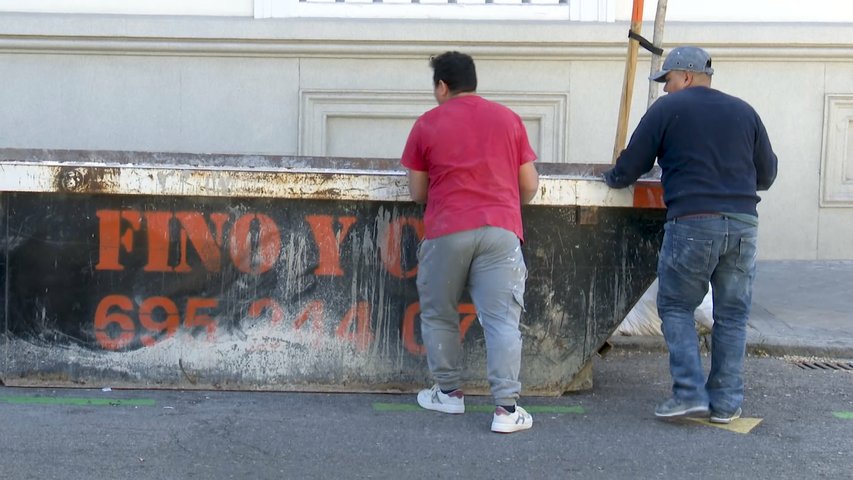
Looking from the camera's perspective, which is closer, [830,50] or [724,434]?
[724,434]

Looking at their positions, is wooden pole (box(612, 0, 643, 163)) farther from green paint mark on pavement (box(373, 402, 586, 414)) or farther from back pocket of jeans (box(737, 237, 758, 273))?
green paint mark on pavement (box(373, 402, 586, 414))

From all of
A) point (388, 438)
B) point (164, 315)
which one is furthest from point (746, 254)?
point (164, 315)

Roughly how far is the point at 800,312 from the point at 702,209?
10.1ft

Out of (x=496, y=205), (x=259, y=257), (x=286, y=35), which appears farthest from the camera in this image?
(x=286, y=35)

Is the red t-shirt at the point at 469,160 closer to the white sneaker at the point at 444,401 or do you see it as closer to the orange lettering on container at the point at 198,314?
the white sneaker at the point at 444,401

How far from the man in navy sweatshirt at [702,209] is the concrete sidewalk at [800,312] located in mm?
1716

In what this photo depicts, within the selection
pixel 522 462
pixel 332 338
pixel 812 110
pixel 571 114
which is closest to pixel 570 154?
pixel 571 114

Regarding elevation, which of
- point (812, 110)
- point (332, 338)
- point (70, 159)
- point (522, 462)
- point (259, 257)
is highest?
point (812, 110)

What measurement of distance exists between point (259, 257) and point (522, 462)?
5.32 feet

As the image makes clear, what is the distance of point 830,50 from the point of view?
29.3 feet

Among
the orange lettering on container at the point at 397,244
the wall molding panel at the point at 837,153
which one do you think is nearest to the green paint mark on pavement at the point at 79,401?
the orange lettering on container at the point at 397,244

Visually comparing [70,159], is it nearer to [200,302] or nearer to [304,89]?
[200,302]

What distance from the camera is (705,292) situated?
489 cm

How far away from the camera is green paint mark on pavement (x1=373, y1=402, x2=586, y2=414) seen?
5.12m
